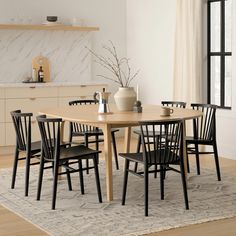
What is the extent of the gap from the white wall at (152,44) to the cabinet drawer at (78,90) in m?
0.74

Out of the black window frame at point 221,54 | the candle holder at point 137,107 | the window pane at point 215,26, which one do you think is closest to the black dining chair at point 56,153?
the candle holder at point 137,107

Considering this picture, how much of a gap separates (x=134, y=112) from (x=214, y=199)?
3.77 ft

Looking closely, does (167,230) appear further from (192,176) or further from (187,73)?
(187,73)

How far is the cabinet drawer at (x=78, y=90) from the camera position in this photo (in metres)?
8.61

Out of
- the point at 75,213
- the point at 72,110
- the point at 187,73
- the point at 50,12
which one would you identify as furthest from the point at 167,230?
the point at 50,12

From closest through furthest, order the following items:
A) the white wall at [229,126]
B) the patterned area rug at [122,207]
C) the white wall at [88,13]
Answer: the patterned area rug at [122,207] → the white wall at [229,126] → the white wall at [88,13]

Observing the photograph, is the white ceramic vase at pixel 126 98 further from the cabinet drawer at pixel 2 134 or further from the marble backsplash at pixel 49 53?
the marble backsplash at pixel 49 53

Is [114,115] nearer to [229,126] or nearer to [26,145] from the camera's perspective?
[26,145]

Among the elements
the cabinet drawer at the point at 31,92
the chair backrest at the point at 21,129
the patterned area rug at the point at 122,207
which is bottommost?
the patterned area rug at the point at 122,207

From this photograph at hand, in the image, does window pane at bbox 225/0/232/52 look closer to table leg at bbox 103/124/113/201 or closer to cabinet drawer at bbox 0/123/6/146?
table leg at bbox 103/124/113/201

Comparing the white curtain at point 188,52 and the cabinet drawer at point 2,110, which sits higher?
the white curtain at point 188,52

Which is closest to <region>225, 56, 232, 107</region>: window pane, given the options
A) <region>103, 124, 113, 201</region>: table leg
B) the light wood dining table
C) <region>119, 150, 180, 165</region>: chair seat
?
the light wood dining table

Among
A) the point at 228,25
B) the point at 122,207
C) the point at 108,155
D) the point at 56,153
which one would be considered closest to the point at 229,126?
the point at 228,25

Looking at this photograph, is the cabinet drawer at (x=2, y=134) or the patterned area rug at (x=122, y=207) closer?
the patterned area rug at (x=122, y=207)
